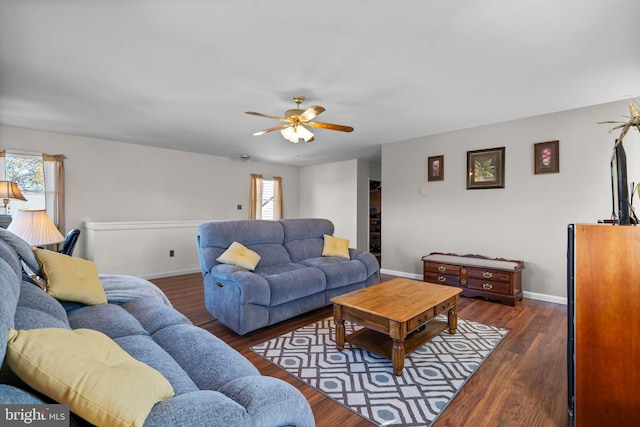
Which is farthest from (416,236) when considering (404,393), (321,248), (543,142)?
(404,393)

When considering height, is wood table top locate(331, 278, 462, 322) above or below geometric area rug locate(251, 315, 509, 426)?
above

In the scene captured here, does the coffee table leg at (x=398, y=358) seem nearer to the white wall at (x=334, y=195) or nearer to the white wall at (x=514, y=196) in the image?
the white wall at (x=514, y=196)

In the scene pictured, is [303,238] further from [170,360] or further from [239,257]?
[170,360]

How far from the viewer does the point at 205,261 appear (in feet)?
10.4

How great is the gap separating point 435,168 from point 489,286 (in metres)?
1.96

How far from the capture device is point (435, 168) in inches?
187

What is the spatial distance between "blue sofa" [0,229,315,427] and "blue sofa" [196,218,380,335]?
89cm

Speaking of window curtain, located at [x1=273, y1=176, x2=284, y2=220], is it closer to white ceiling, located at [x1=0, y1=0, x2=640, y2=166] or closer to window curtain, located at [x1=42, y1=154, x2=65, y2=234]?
white ceiling, located at [x1=0, y1=0, x2=640, y2=166]

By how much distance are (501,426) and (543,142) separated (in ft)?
11.6

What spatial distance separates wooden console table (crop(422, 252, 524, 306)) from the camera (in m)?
3.64

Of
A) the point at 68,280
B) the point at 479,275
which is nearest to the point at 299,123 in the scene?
the point at 68,280

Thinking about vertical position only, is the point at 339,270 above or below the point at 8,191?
below

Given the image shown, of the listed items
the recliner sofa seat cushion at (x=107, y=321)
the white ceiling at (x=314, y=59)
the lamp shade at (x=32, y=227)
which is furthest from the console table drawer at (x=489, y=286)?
the lamp shade at (x=32, y=227)

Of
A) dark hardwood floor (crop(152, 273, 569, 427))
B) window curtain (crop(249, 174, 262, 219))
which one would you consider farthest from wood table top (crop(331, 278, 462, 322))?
window curtain (crop(249, 174, 262, 219))
